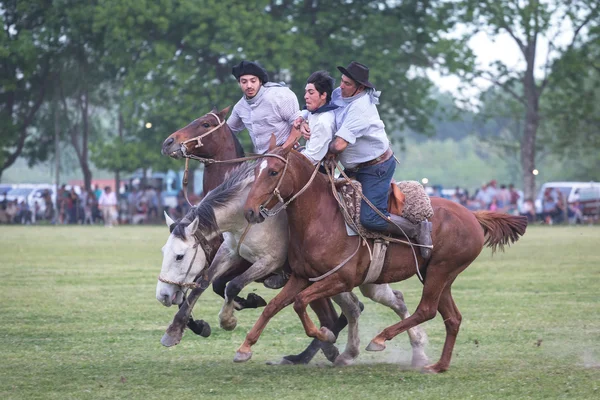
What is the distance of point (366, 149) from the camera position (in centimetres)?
1011

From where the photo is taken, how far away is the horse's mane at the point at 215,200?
1002 cm

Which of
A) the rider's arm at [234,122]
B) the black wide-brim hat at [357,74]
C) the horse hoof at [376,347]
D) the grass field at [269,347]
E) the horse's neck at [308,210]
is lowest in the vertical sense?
the grass field at [269,347]

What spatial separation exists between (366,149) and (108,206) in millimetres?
34811

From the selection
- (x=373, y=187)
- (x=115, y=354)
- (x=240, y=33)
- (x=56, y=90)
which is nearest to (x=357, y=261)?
(x=373, y=187)

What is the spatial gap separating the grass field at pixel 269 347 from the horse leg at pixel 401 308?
9.8 inches

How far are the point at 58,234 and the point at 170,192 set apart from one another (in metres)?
20.9

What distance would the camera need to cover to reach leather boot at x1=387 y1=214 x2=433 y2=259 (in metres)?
10.1

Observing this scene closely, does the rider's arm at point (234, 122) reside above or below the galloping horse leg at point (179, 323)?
above

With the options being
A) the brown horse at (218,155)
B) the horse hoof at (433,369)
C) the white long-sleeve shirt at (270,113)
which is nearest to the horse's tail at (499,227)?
the brown horse at (218,155)

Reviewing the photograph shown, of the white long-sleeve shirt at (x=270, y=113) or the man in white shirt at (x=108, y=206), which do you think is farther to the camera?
the man in white shirt at (x=108, y=206)

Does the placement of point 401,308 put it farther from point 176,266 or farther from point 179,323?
point 176,266

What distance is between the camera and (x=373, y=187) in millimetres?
10078

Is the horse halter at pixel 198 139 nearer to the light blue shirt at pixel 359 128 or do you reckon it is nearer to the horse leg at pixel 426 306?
the light blue shirt at pixel 359 128

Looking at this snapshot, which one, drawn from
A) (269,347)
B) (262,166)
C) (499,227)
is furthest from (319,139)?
(269,347)
